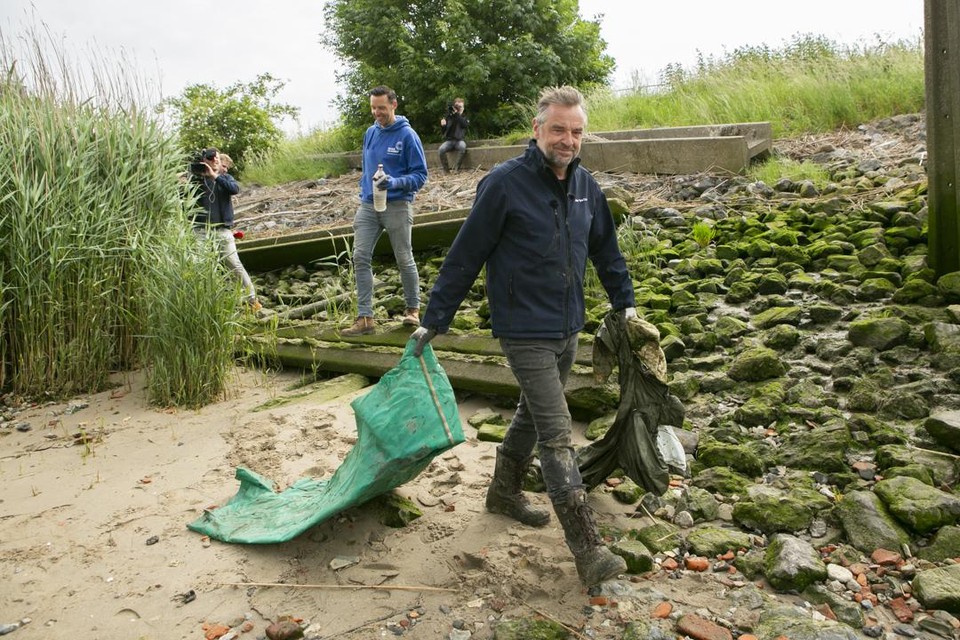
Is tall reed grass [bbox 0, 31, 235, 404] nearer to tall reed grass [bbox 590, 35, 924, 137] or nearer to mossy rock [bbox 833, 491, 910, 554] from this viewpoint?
mossy rock [bbox 833, 491, 910, 554]

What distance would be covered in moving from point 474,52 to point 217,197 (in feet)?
38.6

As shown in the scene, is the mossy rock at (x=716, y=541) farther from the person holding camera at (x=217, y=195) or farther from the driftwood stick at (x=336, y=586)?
the person holding camera at (x=217, y=195)

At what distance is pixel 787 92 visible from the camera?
12.1 m

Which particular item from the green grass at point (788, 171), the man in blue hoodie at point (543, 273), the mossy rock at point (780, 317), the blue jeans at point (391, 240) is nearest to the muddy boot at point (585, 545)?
the man in blue hoodie at point (543, 273)

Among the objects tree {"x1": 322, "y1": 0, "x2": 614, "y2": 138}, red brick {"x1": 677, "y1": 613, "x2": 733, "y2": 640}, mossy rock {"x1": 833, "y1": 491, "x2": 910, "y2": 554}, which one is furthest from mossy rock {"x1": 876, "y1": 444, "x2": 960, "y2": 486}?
tree {"x1": 322, "y1": 0, "x2": 614, "y2": 138}

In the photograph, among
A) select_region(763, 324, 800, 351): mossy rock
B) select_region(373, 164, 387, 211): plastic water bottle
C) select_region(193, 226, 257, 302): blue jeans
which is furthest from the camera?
select_region(193, 226, 257, 302): blue jeans

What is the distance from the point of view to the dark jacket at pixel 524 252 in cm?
344

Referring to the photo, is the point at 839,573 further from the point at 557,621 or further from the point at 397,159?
the point at 397,159

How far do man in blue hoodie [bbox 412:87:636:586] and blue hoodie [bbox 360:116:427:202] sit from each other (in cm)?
314

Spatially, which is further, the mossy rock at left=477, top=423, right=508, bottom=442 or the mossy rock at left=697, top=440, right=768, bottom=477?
the mossy rock at left=477, top=423, right=508, bottom=442

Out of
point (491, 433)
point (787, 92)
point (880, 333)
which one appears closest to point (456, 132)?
point (787, 92)

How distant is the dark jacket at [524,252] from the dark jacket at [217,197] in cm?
506

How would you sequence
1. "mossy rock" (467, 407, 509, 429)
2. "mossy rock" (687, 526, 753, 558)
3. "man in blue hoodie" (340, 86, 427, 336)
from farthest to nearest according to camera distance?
"man in blue hoodie" (340, 86, 427, 336) → "mossy rock" (467, 407, 509, 429) → "mossy rock" (687, 526, 753, 558)

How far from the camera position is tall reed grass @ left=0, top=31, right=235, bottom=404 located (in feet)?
21.2
